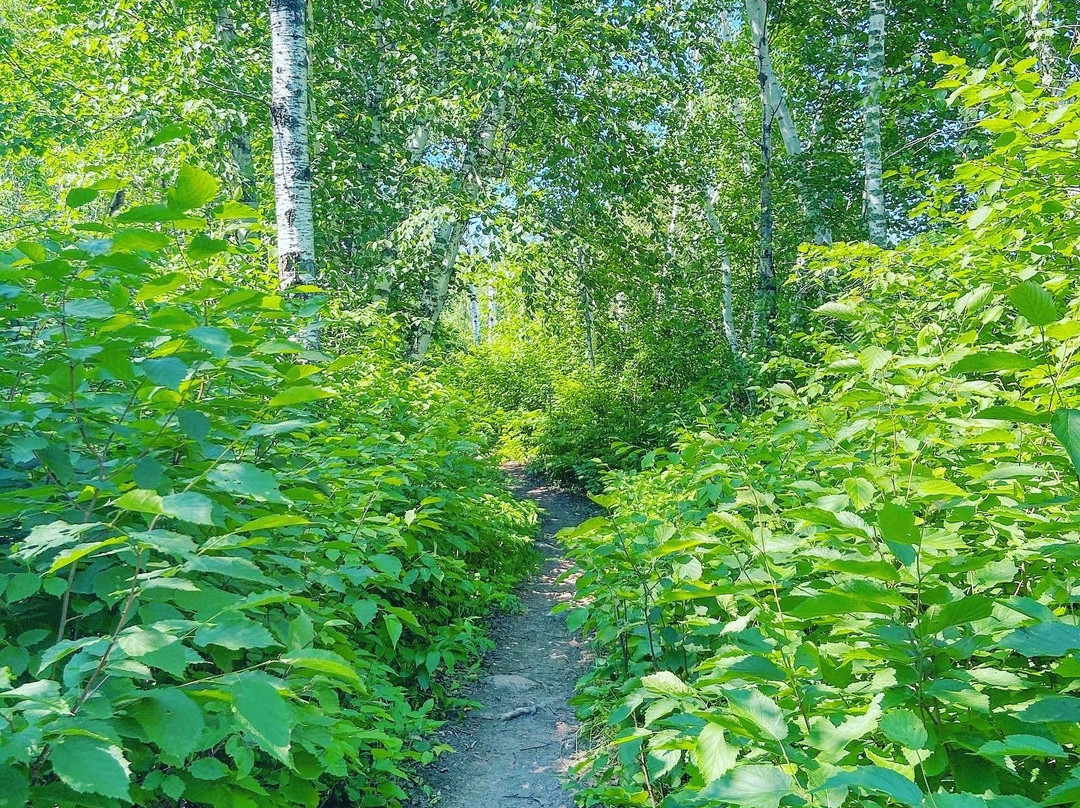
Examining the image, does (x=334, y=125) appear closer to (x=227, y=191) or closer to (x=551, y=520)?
(x=227, y=191)

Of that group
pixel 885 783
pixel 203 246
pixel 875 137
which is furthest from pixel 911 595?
pixel 875 137

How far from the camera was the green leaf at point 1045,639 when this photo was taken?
103 cm

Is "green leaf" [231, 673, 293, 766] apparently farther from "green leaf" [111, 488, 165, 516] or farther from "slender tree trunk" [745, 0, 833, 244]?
"slender tree trunk" [745, 0, 833, 244]

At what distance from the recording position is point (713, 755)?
1539mm

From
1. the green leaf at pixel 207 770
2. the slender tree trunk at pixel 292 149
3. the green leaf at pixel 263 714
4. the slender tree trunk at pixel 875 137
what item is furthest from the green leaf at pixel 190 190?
the slender tree trunk at pixel 875 137

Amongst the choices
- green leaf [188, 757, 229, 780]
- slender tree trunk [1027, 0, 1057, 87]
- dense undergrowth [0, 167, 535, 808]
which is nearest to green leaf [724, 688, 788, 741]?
dense undergrowth [0, 167, 535, 808]

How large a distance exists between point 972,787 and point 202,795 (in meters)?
1.96

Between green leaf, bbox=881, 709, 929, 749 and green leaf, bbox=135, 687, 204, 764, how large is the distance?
4.45ft

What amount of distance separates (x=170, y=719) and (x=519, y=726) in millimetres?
3120

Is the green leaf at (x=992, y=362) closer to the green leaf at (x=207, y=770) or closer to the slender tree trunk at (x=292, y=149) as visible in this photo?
the green leaf at (x=207, y=770)

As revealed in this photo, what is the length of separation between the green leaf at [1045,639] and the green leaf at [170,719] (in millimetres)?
1530

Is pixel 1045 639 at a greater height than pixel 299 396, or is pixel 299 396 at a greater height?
pixel 299 396

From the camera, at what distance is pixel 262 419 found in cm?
254

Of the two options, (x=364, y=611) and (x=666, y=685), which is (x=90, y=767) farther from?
(x=364, y=611)
